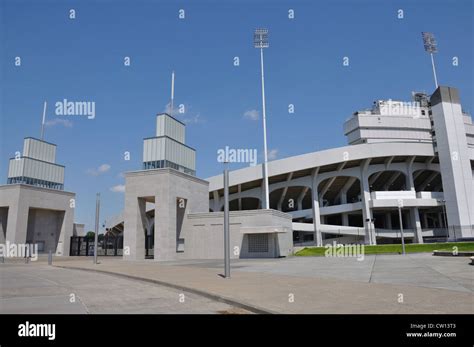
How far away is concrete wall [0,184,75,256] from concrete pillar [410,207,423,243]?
165 feet

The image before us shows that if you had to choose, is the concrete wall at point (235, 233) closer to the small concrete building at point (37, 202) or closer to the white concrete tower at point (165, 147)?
the white concrete tower at point (165, 147)

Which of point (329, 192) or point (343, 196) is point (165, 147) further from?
point (329, 192)

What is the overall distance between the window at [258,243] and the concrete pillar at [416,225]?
32.5 m

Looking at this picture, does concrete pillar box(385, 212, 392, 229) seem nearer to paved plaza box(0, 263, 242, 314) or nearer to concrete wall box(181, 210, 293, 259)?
concrete wall box(181, 210, 293, 259)

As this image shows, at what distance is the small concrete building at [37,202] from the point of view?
1647 inches

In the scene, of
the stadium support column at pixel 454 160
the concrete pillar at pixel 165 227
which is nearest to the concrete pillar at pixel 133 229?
the concrete pillar at pixel 165 227

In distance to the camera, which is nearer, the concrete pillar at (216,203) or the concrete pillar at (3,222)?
the concrete pillar at (3,222)

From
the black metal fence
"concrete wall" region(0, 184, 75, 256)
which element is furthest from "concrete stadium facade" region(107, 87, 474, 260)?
"concrete wall" region(0, 184, 75, 256)

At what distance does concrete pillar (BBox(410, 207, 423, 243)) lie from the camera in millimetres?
55944

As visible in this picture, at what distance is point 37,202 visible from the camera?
43844mm

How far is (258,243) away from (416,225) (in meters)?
33.3

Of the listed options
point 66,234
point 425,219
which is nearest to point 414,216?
point 425,219

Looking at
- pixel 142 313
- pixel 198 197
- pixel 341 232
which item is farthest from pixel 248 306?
pixel 341 232
